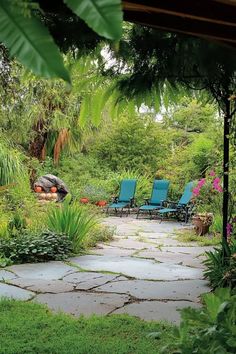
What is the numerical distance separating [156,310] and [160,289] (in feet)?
2.07

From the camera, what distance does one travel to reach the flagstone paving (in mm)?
3510

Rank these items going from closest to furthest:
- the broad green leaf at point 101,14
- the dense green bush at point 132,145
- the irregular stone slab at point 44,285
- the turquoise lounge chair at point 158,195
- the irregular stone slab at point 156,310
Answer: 1. the broad green leaf at point 101,14
2. the irregular stone slab at point 156,310
3. the irregular stone slab at point 44,285
4. the turquoise lounge chair at point 158,195
5. the dense green bush at point 132,145

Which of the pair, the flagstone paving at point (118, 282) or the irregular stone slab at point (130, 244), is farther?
the irregular stone slab at point (130, 244)

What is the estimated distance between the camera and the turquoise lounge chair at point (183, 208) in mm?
9875

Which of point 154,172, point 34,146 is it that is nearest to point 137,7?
point 34,146

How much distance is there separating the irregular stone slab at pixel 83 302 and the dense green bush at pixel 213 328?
1.75 m

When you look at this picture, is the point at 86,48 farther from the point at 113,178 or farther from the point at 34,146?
→ the point at 113,178

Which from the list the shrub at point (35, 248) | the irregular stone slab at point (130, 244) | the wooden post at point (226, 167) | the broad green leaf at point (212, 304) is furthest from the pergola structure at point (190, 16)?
the irregular stone slab at point (130, 244)

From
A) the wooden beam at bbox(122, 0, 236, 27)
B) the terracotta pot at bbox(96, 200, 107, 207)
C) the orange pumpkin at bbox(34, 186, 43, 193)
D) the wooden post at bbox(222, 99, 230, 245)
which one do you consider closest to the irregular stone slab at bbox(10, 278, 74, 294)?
the wooden post at bbox(222, 99, 230, 245)

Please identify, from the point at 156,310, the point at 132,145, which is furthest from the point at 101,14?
the point at 132,145

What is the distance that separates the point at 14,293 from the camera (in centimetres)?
379

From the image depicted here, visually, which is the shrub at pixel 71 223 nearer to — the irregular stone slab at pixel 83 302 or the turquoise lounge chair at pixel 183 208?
the irregular stone slab at pixel 83 302

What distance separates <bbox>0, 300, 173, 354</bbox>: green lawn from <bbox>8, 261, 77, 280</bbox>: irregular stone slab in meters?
1.14

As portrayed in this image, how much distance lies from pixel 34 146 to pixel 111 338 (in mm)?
9736
